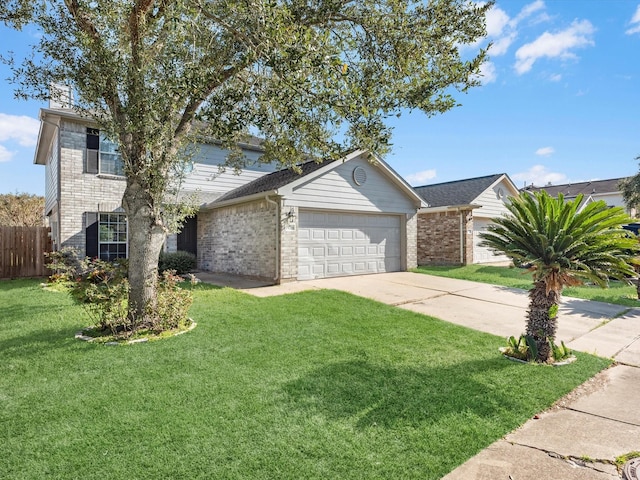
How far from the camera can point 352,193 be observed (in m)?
13.2

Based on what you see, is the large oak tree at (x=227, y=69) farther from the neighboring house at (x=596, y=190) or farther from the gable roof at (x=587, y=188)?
the gable roof at (x=587, y=188)

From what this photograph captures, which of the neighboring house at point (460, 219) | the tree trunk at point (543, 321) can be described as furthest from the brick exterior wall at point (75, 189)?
the neighboring house at point (460, 219)

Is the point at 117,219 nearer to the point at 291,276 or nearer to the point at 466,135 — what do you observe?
the point at 291,276

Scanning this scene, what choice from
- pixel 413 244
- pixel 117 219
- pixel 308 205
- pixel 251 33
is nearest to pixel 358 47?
pixel 251 33

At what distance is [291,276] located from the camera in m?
11.5

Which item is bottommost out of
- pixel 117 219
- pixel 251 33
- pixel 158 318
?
pixel 158 318

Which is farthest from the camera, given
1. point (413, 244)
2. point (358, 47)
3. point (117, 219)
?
point (413, 244)

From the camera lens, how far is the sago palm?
4711 mm

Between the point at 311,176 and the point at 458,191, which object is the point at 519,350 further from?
the point at 458,191

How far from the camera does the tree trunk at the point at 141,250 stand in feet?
19.7

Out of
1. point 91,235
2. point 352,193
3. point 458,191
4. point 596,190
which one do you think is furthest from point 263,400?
point 596,190

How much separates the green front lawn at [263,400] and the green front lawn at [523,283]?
392 centimetres

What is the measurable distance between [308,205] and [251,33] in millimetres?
7019

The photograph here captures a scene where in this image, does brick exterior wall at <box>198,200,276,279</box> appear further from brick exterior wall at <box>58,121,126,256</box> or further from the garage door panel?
brick exterior wall at <box>58,121,126,256</box>
